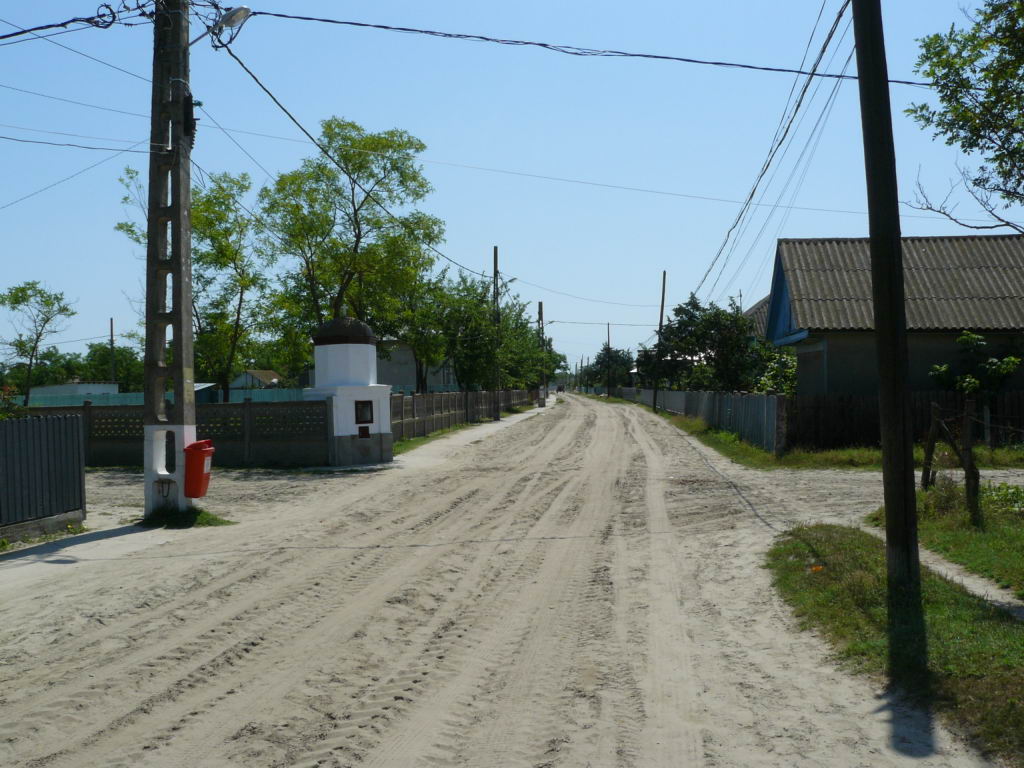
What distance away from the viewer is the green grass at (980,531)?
28.1 ft

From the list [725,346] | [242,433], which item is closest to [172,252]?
[242,433]

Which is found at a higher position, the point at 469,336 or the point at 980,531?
the point at 469,336

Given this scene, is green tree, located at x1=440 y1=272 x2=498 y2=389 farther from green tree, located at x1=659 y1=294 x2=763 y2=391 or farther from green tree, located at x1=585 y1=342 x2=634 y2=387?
green tree, located at x1=585 y1=342 x2=634 y2=387

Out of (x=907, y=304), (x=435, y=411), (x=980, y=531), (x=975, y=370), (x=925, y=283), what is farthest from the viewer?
(x=435, y=411)

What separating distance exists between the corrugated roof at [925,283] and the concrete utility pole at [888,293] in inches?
593

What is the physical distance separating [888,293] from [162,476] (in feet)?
33.2

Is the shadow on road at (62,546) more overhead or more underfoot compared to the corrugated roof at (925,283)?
more underfoot

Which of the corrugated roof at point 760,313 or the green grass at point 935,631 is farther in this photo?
the corrugated roof at point 760,313

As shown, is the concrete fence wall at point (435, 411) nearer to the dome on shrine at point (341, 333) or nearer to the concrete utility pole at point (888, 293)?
the dome on shrine at point (341, 333)

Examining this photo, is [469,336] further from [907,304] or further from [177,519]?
[177,519]

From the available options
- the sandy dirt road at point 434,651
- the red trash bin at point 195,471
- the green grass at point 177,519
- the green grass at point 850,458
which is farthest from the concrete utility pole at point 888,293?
the green grass at point 850,458

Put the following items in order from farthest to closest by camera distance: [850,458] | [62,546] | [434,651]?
1. [850,458]
2. [62,546]
3. [434,651]

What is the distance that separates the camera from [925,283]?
24.5 meters

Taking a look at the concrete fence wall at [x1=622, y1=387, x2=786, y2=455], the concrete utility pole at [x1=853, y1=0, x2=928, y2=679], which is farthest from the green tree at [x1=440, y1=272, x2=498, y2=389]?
the concrete utility pole at [x1=853, y1=0, x2=928, y2=679]
